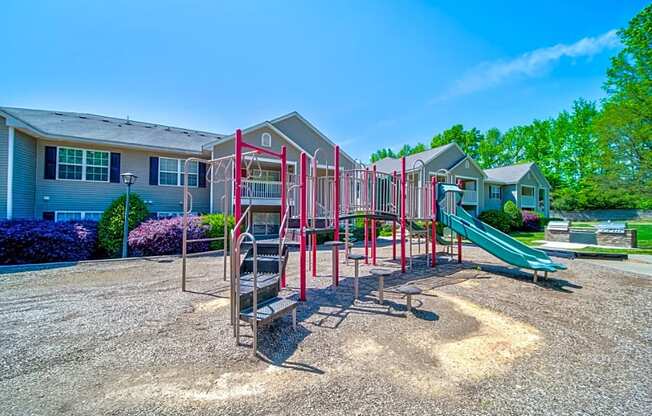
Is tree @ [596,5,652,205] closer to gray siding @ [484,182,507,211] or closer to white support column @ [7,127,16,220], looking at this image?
gray siding @ [484,182,507,211]

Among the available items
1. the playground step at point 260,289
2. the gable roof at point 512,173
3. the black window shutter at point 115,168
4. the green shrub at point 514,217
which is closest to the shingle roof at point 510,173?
the gable roof at point 512,173

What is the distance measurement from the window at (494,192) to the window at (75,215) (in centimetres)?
3028

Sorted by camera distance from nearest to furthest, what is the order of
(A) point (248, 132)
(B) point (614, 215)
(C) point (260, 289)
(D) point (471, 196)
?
1. (C) point (260, 289)
2. (A) point (248, 132)
3. (D) point (471, 196)
4. (B) point (614, 215)

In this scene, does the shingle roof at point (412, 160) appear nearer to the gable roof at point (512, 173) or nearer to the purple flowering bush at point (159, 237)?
the gable roof at point (512, 173)

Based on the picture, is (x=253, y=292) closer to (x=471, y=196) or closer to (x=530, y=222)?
(x=471, y=196)

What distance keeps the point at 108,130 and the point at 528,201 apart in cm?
3464

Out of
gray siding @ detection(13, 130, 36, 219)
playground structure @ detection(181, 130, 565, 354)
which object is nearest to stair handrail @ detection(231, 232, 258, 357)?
playground structure @ detection(181, 130, 565, 354)

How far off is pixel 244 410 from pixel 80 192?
1383 cm

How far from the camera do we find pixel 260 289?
3771 mm

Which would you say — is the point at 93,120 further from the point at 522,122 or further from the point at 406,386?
the point at 522,122

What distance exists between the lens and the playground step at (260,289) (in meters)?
3.63

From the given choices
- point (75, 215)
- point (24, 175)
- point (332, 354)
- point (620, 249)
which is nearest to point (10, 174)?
point (24, 175)

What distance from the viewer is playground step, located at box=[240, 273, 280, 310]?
3627 mm

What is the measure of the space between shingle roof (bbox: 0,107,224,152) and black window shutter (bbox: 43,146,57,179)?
775mm
